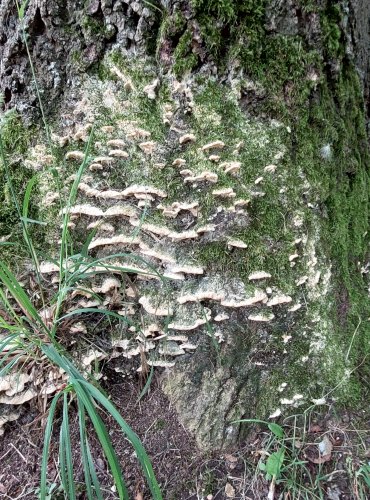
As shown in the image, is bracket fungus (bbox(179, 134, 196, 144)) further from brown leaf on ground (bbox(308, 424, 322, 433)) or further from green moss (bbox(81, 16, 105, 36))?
brown leaf on ground (bbox(308, 424, 322, 433))

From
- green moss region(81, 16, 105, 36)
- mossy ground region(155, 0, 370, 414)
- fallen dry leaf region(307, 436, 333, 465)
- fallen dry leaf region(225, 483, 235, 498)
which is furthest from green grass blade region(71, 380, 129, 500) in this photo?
green moss region(81, 16, 105, 36)

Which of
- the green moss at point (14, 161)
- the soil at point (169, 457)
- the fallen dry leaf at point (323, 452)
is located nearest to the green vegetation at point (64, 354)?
the soil at point (169, 457)

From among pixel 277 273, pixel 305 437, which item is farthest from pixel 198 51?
pixel 305 437

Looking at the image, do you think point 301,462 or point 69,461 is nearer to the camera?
point 69,461

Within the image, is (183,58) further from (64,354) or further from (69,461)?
(69,461)

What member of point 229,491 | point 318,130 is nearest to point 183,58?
point 318,130
